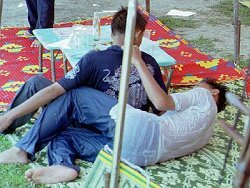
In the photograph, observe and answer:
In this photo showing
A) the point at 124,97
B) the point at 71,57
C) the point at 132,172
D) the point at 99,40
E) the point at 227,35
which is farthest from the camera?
the point at 227,35

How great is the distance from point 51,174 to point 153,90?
2.06ft

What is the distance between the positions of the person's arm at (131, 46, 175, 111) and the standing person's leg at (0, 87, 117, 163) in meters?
0.19

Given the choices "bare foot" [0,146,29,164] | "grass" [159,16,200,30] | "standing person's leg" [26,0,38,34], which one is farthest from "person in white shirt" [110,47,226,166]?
"grass" [159,16,200,30]

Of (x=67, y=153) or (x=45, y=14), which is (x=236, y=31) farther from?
(x=67, y=153)

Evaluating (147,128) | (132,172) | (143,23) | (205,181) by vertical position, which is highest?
(143,23)

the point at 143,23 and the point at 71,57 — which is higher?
the point at 143,23

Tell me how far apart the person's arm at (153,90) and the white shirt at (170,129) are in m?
0.06

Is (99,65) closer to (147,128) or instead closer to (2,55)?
(147,128)

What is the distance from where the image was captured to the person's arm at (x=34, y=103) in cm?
278

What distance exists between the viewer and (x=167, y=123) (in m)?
2.70

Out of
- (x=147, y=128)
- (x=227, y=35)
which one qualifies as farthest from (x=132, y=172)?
(x=227, y=35)

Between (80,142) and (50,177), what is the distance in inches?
11.9

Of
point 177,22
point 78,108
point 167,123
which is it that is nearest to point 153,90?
point 167,123

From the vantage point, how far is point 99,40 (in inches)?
144
